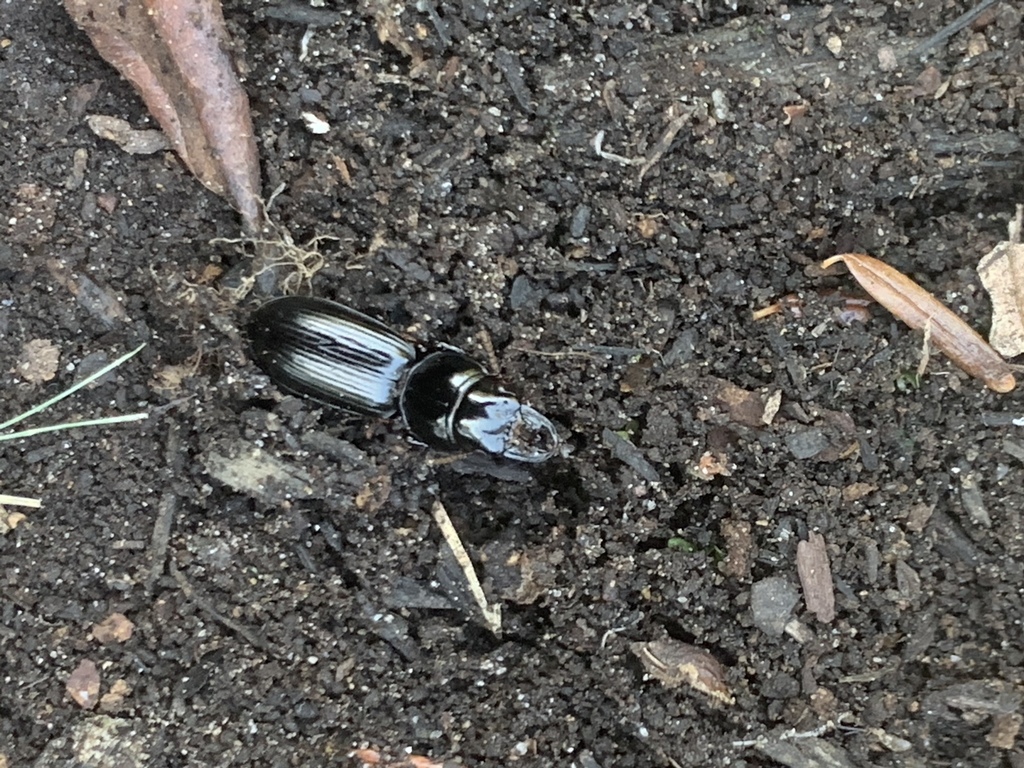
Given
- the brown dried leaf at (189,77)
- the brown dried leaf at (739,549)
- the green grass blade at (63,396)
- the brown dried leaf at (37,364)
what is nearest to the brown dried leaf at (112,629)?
the green grass blade at (63,396)

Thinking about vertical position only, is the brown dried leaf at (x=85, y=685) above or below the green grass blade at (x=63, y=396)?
below

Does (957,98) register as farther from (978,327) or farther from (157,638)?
(157,638)

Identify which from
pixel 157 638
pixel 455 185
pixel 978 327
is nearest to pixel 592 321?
pixel 455 185

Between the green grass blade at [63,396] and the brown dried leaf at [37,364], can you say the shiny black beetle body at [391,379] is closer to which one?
the green grass blade at [63,396]

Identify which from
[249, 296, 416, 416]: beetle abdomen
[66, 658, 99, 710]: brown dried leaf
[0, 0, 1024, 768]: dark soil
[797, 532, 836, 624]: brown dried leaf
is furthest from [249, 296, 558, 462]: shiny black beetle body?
[66, 658, 99, 710]: brown dried leaf

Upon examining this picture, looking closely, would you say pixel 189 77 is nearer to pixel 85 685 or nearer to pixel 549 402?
pixel 549 402

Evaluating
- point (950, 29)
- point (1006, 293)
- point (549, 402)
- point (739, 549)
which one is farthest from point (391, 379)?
point (950, 29)
